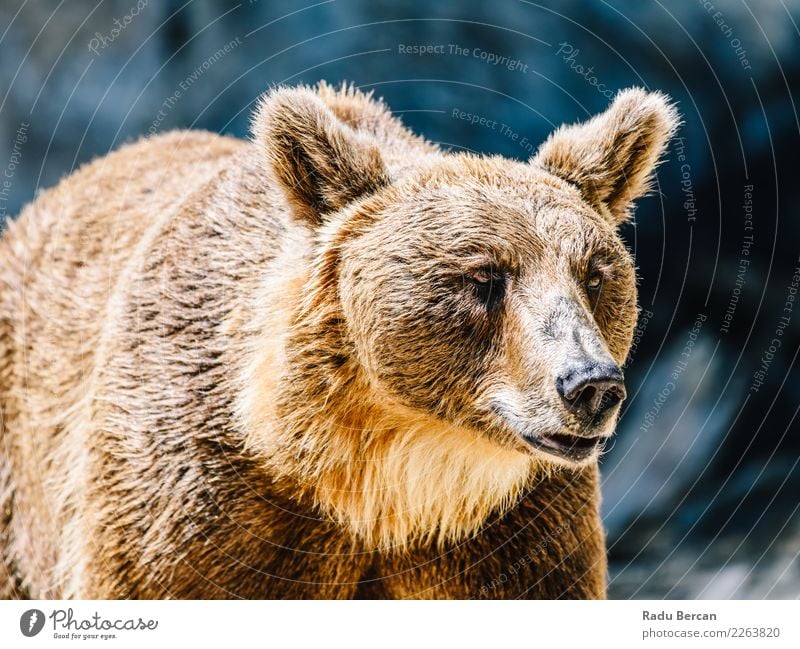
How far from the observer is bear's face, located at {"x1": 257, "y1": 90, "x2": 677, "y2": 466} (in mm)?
3867

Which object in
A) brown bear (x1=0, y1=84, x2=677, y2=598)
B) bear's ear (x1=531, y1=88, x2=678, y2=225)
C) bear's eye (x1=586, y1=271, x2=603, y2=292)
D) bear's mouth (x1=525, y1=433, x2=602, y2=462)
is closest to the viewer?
bear's mouth (x1=525, y1=433, x2=602, y2=462)

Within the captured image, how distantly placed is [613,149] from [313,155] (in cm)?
126

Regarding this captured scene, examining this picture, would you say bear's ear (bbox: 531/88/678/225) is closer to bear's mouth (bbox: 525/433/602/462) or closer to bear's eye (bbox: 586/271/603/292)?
bear's eye (bbox: 586/271/603/292)

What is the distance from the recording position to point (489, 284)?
4.04 meters

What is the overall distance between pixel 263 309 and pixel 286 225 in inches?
15.7

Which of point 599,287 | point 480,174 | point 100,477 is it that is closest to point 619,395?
point 599,287

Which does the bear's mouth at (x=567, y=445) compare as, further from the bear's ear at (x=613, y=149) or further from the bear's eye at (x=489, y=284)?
the bear's ear at (x=613, y=149)

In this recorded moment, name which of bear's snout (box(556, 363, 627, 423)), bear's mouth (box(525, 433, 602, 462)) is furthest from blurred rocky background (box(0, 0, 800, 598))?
bear's snout (box(556, 363, 627, 423))

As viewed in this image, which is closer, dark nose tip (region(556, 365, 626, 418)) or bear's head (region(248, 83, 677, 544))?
dark nose tip (region(556, 365, 626, 418))

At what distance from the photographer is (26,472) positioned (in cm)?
565

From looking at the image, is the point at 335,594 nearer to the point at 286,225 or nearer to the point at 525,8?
the point at 286,225

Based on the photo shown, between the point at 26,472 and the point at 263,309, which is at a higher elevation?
the point at 263,309

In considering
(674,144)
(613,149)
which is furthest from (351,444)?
(674,144)

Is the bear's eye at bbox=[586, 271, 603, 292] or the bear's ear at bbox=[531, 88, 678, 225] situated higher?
the bear's ear at bbox=[531, 88, 678, 225]
